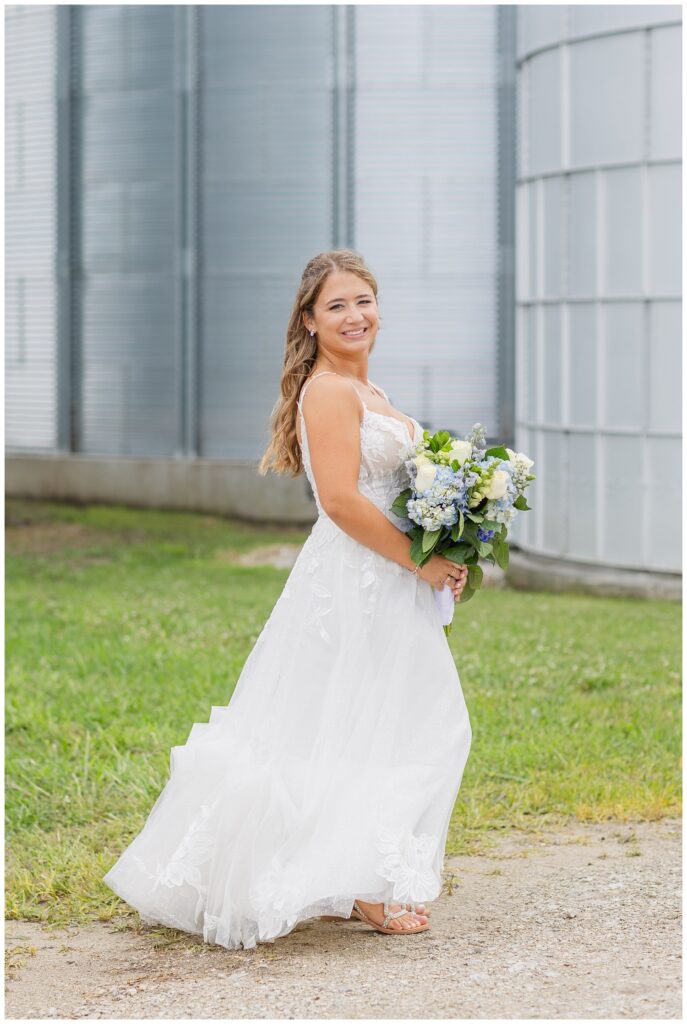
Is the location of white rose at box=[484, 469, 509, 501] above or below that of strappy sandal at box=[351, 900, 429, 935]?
above

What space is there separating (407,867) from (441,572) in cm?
90

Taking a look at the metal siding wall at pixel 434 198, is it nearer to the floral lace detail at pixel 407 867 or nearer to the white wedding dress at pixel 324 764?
the white wedding dress at pixel 324 764

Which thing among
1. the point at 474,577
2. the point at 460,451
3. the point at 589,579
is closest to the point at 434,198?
the point at 589,579

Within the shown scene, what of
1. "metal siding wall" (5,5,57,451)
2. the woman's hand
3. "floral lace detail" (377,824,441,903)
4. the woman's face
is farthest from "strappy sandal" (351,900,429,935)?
"metal siding wall" (5,5,57,451)

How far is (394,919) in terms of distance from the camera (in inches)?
179

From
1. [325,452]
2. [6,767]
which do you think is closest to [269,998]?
[325,452]

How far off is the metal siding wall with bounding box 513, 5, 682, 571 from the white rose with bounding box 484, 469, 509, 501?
7510 mm

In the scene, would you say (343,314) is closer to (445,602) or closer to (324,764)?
(445,602)

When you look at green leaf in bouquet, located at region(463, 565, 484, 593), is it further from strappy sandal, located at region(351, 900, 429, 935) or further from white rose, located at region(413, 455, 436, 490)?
strappy sandal, located at region(351, 900, 429, 935)

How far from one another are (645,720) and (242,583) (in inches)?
219

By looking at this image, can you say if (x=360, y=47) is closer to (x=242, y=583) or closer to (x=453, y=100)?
(x=453, y=100)

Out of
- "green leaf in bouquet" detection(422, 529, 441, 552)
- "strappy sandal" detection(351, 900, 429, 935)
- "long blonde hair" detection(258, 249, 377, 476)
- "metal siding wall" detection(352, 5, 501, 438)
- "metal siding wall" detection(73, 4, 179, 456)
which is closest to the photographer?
"green leaf in bouquet" detection(422, 529, 441, 552)

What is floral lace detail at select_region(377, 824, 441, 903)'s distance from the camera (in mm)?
4309

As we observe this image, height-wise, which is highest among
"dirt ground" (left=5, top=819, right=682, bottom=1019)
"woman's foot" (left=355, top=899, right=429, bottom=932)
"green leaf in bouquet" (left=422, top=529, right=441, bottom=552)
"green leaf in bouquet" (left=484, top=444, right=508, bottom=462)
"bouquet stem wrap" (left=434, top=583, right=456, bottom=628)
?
"green leaf in bouquet" (left=484, top=444, right=508, bottom=462)
